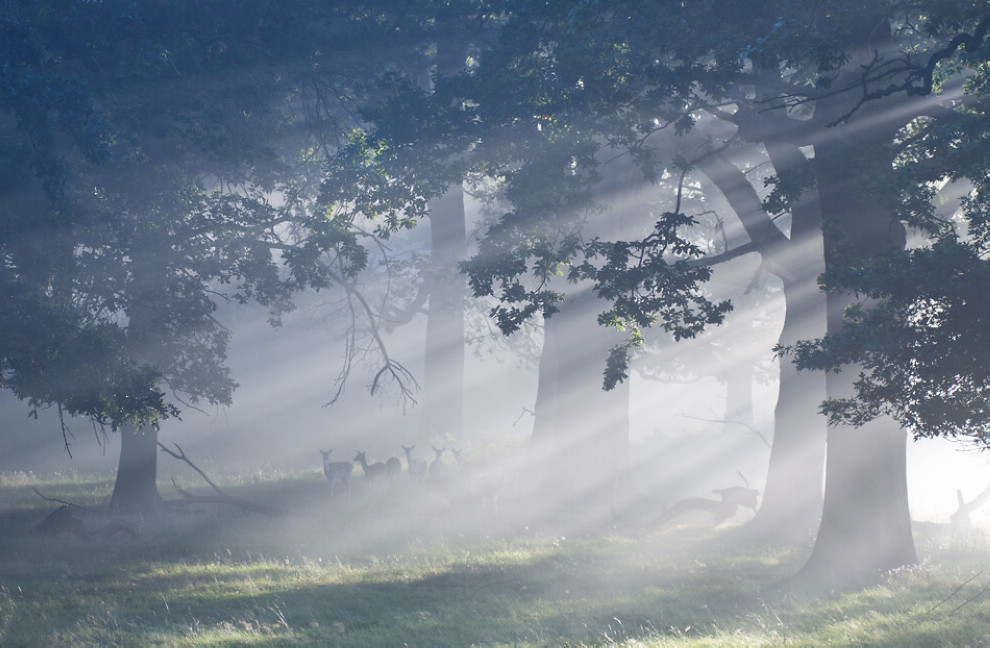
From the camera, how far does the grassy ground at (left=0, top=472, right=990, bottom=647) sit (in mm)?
9453

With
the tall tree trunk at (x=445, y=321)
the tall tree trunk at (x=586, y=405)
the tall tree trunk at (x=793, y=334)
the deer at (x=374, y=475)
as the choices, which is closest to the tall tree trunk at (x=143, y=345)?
the deer at (x=374, y=475)

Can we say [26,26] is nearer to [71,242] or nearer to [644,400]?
[71,242]

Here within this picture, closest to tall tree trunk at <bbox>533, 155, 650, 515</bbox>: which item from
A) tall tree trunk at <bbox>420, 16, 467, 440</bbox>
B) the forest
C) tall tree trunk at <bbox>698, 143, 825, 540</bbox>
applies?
the forest

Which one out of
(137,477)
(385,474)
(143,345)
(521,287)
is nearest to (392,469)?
(385,474)

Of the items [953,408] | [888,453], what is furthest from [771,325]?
[953,408]

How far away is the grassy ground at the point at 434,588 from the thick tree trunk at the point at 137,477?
39.3 inches

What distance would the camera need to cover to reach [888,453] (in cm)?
1322

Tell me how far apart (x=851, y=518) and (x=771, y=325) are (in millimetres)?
22263

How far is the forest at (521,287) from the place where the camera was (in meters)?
9.91

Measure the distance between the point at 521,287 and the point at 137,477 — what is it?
38.1 feet

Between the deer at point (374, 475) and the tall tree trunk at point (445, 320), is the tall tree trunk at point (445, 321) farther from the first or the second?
the deer at point (374, 475)

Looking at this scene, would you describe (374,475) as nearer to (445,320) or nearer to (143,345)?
(143,345)

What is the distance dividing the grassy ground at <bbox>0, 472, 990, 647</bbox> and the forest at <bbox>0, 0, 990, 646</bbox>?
9 cm

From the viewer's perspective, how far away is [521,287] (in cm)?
1280
